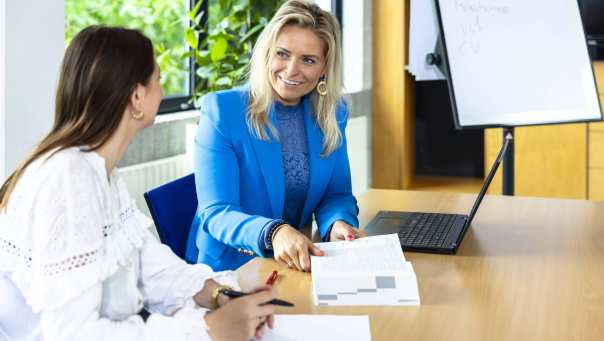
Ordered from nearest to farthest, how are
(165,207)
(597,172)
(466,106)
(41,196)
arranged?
1. (41,196)
2. (165,207)
3. (466,106)
4. (597,172)

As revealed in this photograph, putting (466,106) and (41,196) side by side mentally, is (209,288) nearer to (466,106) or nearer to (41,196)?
(41,196)

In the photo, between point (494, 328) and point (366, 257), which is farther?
point (366, 257)

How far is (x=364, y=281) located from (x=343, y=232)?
1.26ft

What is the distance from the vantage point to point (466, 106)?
7.73 feet

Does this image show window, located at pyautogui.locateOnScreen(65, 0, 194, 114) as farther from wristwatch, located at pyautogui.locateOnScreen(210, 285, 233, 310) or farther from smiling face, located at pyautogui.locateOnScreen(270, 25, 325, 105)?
wristwatch, located at pyautogui.locateOnScreen(210, 285, 233, 310)

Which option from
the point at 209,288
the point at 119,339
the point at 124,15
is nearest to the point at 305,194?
the point at 209,288

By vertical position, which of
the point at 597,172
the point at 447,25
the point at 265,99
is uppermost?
the point at 447,25

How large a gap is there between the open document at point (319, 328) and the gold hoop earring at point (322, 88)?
3.16 ft

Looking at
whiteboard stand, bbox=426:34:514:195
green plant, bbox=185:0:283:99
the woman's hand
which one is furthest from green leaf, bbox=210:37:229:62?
the woman's hand

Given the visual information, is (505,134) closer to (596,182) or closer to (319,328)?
(319,328)

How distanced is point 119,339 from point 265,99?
107cm

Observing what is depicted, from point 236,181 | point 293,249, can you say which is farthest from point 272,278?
point 236,181

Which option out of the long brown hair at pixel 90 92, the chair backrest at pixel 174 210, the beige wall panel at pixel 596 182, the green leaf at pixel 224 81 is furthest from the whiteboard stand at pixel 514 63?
→ the beige wall panel at pixel 596 182

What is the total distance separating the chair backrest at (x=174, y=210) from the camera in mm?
1981
